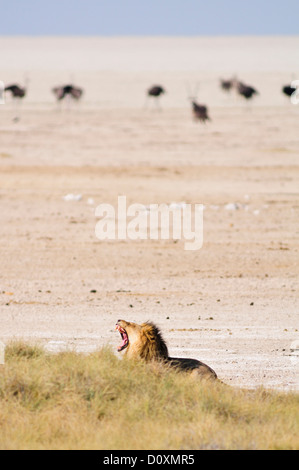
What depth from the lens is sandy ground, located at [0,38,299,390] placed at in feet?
30.4

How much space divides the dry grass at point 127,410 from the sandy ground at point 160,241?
1.15 meters

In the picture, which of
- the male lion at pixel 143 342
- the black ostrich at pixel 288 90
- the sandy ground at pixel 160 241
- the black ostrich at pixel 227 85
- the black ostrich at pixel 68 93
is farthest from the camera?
the black ostrich at pixel 227 85

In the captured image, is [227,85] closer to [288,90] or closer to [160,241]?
[288,90]

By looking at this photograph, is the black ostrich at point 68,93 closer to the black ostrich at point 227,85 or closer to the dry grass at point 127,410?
the black ostrich at point 227,85

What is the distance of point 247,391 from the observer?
6605 millimetres

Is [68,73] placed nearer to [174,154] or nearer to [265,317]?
[174,154]

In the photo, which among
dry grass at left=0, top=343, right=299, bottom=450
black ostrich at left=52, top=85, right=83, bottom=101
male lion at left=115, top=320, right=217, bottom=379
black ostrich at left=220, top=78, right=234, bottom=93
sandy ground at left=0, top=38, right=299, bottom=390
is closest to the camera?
dry grass at left=0, top=343, right=299, bottom=450

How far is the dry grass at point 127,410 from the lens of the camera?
5520mm

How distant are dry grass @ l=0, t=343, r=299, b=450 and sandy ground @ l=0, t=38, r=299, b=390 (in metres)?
1.15

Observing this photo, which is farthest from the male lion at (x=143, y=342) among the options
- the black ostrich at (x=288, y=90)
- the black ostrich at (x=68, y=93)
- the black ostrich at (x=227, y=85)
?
the black ostrich at (x=227, y=85)

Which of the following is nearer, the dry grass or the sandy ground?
the dry grass

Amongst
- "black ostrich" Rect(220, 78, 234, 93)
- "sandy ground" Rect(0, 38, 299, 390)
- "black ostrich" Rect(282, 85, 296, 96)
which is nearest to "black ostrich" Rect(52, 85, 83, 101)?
"sandy ground" Rect(0, 38, 299, 390)

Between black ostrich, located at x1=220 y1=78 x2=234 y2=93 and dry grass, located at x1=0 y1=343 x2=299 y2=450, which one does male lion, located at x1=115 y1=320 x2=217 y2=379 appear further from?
black ostrich, located at x1=220 y1=78 x2=234 y2=93

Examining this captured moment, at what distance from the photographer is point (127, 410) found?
598 cm
